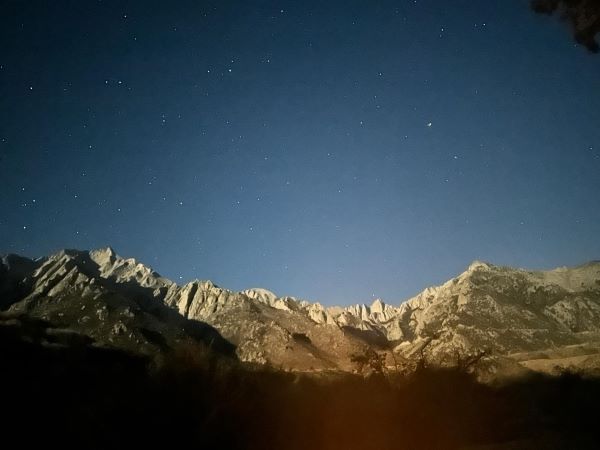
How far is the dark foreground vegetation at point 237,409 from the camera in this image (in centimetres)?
769

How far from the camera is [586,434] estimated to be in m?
13.6

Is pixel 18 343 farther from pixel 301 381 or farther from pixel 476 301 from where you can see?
pixel 476 301

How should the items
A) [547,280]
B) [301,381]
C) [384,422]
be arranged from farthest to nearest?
[547,280] → [301,381] → [384,422]

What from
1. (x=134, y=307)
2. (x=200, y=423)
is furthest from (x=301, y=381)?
(x=134, y=307)

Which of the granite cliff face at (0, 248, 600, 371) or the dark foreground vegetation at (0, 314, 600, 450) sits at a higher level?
the granite cliff face at (0, 248, 600, 371)

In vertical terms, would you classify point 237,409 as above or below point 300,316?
below

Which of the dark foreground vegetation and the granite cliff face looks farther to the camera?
the granite cliff face

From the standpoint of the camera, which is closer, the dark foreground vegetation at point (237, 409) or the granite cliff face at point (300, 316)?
the dark foreground vegetation at point (237, 409)

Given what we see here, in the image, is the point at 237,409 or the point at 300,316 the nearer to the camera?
the point at 237,409

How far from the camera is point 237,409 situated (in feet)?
31.1

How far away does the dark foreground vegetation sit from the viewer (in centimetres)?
769

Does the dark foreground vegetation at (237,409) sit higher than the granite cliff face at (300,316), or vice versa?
the granite cliff face at (300,316)

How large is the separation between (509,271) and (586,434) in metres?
171

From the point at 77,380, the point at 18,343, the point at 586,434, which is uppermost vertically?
the point at 18,343
